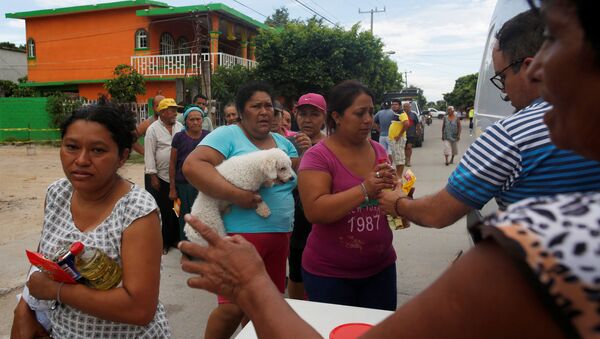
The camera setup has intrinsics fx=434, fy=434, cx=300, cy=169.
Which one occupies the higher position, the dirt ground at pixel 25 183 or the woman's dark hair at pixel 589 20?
the woman's dark hair at pixel 589 20

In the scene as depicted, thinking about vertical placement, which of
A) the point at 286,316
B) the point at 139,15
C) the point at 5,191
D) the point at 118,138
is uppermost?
the point at 139,15

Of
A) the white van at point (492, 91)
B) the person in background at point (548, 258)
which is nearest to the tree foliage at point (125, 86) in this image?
the white van at point (492, 91)

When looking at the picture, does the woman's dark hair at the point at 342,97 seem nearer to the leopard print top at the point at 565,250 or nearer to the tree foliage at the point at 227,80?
the leopard print top at the point at 565,250

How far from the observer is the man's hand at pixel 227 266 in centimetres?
111

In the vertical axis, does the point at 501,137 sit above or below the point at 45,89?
below

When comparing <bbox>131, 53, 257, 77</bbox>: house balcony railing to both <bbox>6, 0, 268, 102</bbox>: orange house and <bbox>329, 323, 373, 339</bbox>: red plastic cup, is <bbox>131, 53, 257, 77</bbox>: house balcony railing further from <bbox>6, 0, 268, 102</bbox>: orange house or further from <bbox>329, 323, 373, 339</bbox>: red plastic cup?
<bbox>329, 323, 373, 339</bbox>: red plastic cup

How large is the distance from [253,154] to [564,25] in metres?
2.33

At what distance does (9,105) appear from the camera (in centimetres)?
2164

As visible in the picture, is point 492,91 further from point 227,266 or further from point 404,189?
point 227,266

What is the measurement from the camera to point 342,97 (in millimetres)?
2732

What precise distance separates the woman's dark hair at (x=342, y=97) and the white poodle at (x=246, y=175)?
0.43 m

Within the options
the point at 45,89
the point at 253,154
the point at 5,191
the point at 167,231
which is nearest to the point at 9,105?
the point at 45,89

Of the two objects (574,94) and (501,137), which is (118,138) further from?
(574,94)

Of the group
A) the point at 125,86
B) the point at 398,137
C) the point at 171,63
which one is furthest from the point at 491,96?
the point at 171,63
